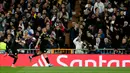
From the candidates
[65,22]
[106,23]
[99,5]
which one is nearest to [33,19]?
[65,22]

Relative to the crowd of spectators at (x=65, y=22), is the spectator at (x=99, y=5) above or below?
above

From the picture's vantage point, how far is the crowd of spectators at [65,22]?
64.3ft

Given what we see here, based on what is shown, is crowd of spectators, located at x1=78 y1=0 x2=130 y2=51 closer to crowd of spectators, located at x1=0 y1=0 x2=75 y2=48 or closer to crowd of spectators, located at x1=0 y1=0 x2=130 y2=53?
crowd of spectators, located at x1=0 y1=0 x2=130 y2=53

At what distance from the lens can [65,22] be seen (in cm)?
2070

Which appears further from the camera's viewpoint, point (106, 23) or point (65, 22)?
point (65, 22)

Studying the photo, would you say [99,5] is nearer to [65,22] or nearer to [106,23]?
[106,23]

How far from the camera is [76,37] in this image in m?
19.8

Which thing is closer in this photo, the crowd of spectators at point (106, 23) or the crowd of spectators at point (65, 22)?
the crowd of spectators at point (106, 23)

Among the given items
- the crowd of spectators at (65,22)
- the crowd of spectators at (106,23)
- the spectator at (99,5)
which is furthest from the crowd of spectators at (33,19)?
the spectator at (99,5)

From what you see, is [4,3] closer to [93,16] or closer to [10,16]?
[10,16]

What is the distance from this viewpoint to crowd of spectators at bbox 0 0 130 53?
772 inches

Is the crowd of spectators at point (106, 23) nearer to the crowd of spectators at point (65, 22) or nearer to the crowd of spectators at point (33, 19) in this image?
the crowd of spectators at point (65, 22)

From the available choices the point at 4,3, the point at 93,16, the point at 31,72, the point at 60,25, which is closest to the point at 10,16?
the point at 4,3

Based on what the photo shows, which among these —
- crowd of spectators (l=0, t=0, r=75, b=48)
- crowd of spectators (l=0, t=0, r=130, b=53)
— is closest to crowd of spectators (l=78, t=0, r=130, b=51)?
crowd of spectators (l=0, t=0, r=130, b=53)
